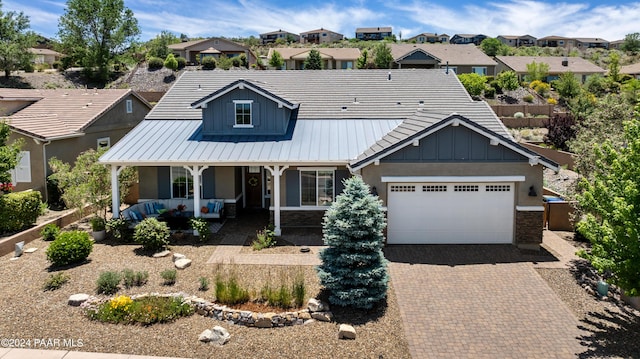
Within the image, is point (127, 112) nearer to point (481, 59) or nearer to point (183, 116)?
point (183, 116)

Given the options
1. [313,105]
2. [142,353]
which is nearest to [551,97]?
[313,105]

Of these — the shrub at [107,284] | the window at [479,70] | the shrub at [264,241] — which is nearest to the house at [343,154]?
the shrub at [264,241]

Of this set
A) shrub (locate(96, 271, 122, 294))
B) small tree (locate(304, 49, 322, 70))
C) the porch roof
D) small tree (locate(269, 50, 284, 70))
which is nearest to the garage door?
the porch roof

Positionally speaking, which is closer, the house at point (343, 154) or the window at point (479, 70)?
the house at point (343, 154)

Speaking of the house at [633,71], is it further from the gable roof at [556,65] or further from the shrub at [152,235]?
the shrub at [152,235]

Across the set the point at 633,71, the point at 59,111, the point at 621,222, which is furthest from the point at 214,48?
the point at 621,222

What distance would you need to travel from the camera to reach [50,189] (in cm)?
2161

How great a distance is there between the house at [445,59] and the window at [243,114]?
42859mm

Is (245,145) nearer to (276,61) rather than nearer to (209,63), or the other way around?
(209,63)

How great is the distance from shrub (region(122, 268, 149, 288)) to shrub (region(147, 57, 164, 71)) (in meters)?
56.1

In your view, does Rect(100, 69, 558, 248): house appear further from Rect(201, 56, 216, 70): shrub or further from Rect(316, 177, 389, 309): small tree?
Rect(201, 56, 216, 70): shrub

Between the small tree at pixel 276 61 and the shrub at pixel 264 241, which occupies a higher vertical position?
the small tree at pixel 276 61

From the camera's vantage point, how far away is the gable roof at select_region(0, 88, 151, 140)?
72.4 ft

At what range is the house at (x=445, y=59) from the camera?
6025cm
